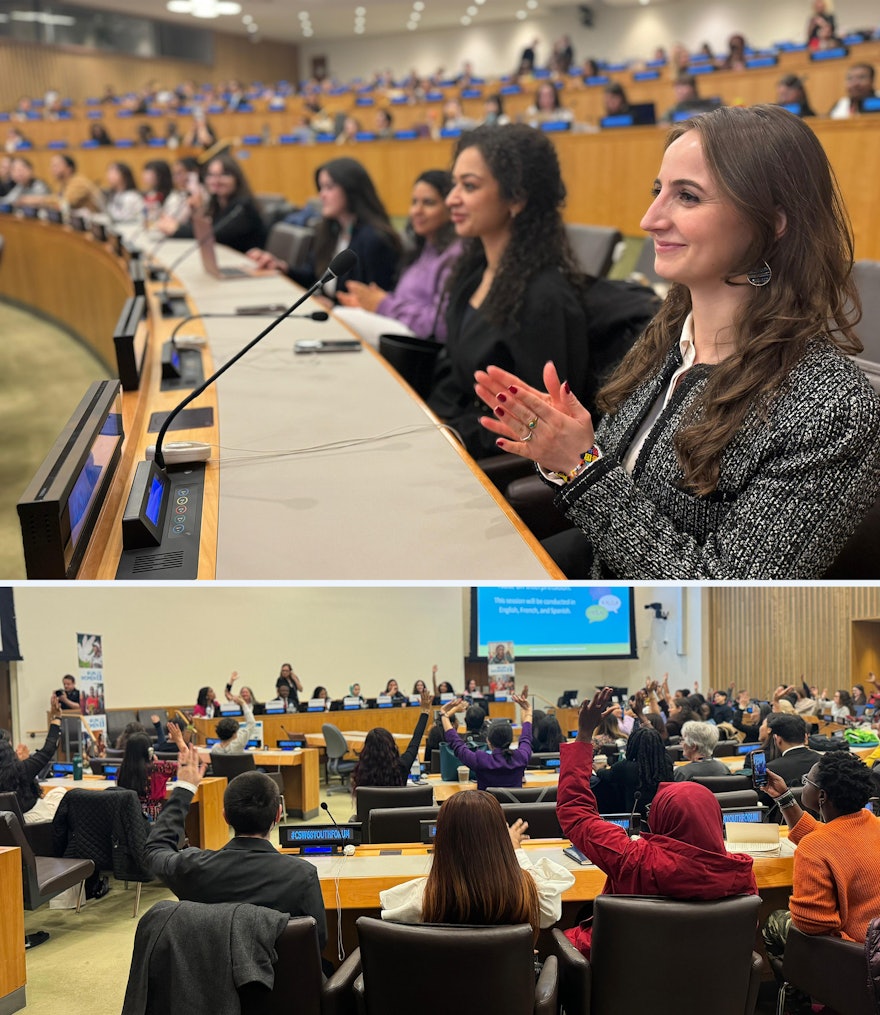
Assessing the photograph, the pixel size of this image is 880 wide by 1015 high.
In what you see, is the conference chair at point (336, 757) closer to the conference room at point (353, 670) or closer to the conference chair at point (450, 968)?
the conference room at point (353, 670)

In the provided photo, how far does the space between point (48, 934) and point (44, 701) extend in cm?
34

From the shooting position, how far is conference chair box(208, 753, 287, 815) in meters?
1.55

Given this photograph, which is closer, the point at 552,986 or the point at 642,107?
the point at 552,986

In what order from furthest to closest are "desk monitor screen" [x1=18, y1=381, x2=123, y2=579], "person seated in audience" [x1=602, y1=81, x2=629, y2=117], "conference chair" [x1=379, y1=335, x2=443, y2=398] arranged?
"person seated in audience" [x1=602, y1=81, x2=629, y2=117], "conference chair" [x1=379, y1=335, x2=443, y2=398], "desk monitor screen" [x1=18, y1=381, x2=123, y2=579]

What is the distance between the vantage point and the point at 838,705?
152 centimetres

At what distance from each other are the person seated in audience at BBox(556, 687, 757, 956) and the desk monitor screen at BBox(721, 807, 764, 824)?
0.02 metres

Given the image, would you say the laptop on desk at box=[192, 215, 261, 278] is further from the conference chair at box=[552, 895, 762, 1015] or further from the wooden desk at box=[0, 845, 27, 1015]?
the conference chair at box=[552, 895, 762, 1015]

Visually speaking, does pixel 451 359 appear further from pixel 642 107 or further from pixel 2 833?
pixel 642 107

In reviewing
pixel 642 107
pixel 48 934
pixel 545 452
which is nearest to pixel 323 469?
pixel 545 452

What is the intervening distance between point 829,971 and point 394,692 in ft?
2.43

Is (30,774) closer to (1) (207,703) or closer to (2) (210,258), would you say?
(1) (207,703)

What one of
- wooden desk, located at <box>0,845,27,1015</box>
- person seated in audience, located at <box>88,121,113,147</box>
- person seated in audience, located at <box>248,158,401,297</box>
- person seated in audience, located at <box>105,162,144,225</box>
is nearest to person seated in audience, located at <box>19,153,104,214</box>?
person seated in audience, located at <box>105,162,144,225</box>

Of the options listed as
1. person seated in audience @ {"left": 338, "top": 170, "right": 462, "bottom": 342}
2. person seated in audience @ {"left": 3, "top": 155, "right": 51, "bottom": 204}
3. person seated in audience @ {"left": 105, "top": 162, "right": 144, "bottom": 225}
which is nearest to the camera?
person seated in audience @ {"left": 338, "top": 170, "right": 462, "bottom": 342}

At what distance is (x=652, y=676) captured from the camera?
154cm
